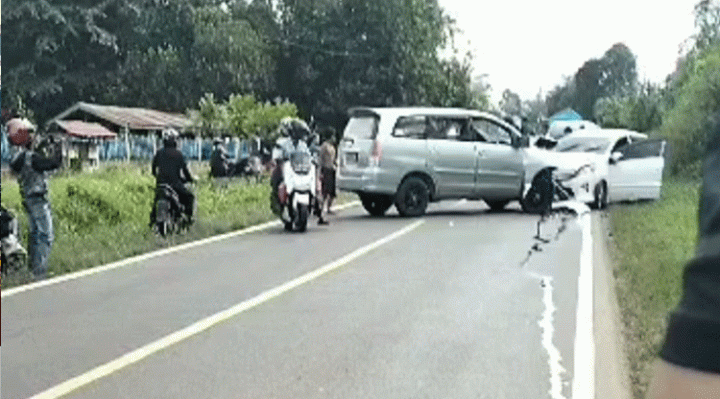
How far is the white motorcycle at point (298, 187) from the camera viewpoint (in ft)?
46.4

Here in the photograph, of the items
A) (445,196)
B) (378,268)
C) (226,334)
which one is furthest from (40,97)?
(226,334)

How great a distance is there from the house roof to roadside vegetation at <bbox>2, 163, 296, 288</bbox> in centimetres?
99

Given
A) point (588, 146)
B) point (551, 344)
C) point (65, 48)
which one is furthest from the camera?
point (65, 48)

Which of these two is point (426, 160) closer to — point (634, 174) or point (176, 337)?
point (634, 174)

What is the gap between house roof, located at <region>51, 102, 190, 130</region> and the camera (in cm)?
1976

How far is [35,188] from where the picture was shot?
9.48 meters

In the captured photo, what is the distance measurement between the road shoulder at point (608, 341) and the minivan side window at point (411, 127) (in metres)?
5.31

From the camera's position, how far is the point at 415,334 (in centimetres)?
718

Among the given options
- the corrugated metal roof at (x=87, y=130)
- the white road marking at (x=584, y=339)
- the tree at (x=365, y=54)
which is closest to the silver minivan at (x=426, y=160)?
the white road marking at (x=584, y=339)

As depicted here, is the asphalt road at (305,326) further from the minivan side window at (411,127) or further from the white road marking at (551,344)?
the minivan side window at (411,127)

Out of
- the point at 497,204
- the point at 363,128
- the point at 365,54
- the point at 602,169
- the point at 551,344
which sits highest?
the point at 365,54

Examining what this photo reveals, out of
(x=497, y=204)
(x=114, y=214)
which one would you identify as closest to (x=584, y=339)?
(x=114, y=214)

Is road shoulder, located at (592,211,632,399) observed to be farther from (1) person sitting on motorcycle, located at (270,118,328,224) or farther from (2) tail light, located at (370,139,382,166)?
(2) tail light, located at (370,139,382,166)

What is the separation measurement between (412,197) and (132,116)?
8675 millimetres
